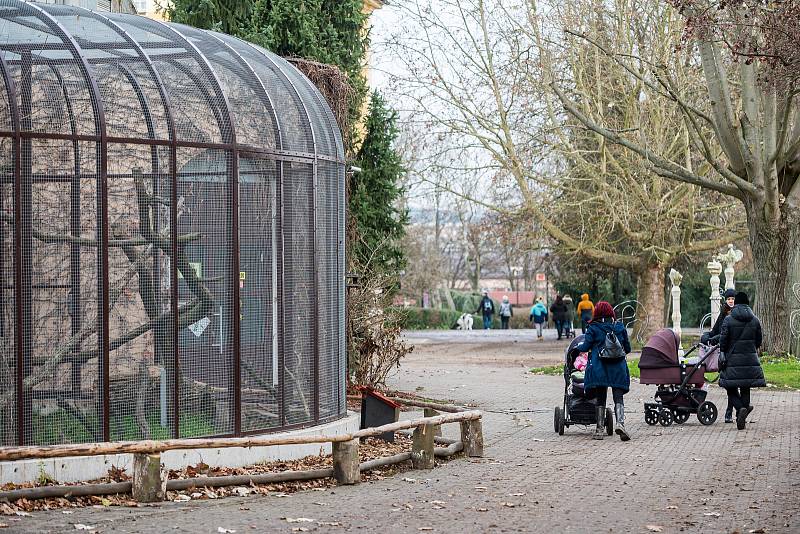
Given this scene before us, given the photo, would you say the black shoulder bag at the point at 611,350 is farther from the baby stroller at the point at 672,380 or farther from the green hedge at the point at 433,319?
the green hedge at the point at 433,319

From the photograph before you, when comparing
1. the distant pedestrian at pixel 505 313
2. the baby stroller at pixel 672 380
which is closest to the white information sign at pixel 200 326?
the baby stroller at pixel 672 380

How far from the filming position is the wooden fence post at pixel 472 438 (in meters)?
13.6

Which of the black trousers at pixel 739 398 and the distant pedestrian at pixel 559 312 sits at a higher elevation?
the distant pedestrian at pixel 559 312

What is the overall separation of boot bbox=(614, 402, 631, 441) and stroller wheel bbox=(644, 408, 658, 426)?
1784 millimetres

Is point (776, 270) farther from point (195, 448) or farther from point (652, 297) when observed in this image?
point (195, 448)

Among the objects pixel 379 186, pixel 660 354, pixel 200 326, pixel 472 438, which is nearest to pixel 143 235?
pixel 200 326

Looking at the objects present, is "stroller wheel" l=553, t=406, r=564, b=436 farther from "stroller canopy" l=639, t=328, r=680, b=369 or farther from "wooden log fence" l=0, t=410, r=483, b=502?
"wooden log fence" l=0, t=410, r=483, b=502

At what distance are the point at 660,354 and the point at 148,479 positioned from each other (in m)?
8.67

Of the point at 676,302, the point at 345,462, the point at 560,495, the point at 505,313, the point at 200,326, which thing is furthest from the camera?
the point at 505,313

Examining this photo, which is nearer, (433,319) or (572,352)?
(572,352)

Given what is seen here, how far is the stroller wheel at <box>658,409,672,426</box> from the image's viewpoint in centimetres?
1698

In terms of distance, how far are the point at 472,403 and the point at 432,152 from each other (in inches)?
571

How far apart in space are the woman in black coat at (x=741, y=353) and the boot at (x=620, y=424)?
1865 millimetres

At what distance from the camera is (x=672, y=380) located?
Answer: 665 inches
